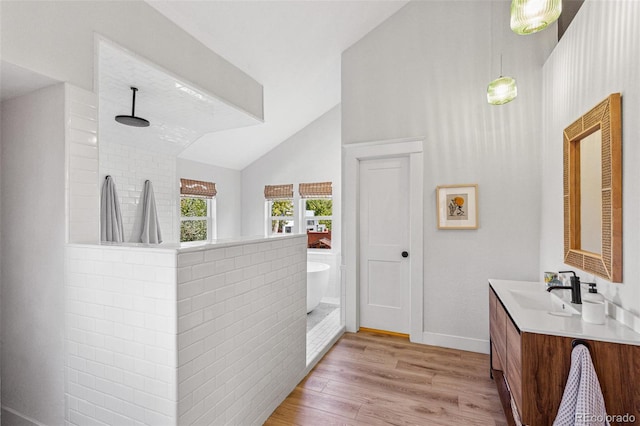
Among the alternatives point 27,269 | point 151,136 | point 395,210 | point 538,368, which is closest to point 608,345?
point 538,368

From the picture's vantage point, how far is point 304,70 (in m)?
3.75

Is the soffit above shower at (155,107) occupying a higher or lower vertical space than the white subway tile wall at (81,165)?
higher

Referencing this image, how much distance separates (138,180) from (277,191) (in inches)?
88.0

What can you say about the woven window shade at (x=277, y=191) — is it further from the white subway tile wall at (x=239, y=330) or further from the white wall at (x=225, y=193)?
the white subway tile wall at (x=239, y=330)

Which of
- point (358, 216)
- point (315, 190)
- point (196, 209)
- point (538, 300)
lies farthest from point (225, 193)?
point (538, 300)

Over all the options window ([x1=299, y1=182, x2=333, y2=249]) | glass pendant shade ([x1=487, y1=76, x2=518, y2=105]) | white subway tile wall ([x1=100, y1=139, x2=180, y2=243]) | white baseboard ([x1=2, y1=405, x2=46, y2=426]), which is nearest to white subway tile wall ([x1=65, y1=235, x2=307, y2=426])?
white baseboard ([x1=2, y1=405, x2=46, y2=426])

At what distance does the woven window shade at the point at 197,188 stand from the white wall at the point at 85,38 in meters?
2.34

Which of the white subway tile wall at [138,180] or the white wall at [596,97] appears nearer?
the white wall at [596,97]

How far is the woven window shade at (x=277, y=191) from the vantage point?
5496 millimetres

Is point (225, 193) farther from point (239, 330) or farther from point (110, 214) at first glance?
point (239, 330)

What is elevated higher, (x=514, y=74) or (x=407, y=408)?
(x=514, y=74)

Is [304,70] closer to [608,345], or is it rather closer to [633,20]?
[633,20]

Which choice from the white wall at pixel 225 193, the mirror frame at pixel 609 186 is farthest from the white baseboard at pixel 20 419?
the white wall at pixel 225 193

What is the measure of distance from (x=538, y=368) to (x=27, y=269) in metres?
2.84
